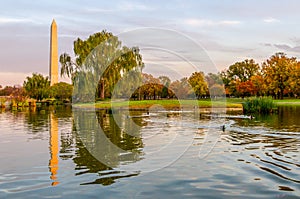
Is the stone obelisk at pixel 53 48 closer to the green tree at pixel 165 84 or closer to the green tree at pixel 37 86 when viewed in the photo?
the green tree at pixel 37 86

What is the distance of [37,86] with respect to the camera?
292 feet

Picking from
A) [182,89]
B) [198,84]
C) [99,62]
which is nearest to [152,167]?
[99,62]

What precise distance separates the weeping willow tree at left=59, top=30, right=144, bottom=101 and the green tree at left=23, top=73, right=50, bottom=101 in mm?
26280

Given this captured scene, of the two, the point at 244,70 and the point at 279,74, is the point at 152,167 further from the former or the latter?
the point at 244,70

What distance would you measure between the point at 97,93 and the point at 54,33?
30034 mm

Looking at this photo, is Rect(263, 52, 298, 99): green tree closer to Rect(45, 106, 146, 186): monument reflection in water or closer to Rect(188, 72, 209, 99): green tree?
Rect(188, 72, 209, 99): green tree

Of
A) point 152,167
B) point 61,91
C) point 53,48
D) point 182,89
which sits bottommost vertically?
point 152,167

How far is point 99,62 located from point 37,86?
37726 millimetres

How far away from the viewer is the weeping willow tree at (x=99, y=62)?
5719cm

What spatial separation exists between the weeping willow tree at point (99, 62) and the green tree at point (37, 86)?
86.2 feet

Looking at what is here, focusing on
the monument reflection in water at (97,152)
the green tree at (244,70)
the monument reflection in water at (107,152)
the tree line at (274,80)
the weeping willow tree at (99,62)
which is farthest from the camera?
the green tree at (244,70)

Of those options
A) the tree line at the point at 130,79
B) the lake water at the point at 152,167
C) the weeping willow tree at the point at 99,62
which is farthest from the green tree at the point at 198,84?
the lake water at the point at 152,167

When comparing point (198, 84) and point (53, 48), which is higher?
point (53, 48)

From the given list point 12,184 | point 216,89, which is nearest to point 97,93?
point 216,89
